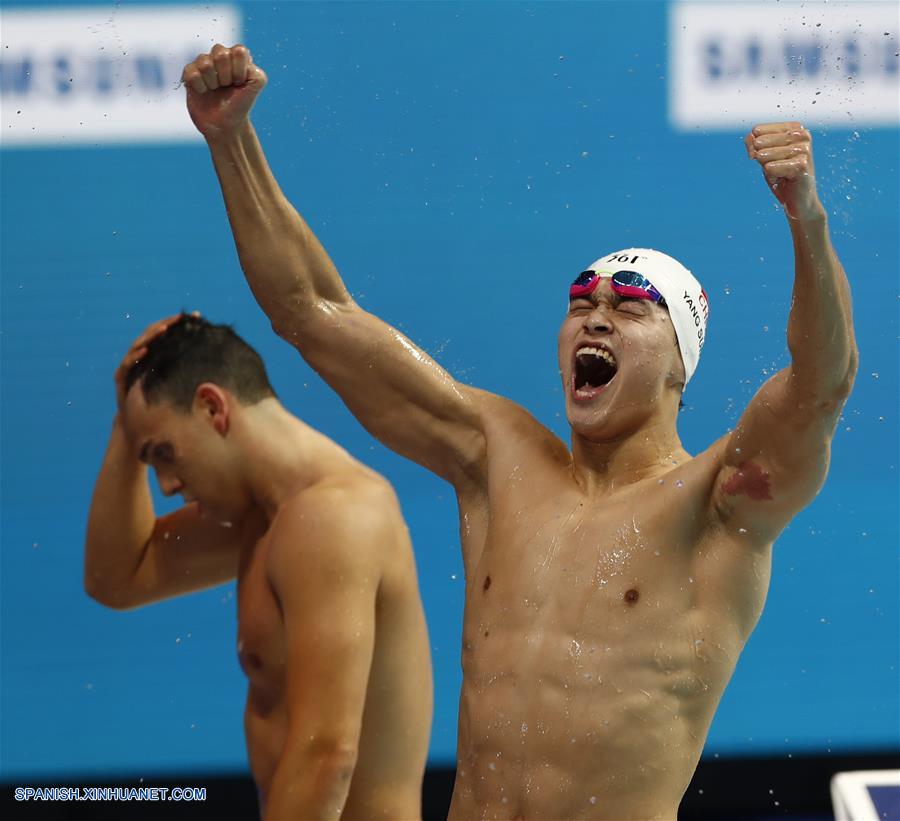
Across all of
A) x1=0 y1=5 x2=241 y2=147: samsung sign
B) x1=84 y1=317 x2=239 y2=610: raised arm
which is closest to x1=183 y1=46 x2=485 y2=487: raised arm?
x1=84 y1=317 x2=239 y2=610: raised arm

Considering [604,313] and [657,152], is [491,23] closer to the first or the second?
[657,152]

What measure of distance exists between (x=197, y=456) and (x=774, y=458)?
133 cm

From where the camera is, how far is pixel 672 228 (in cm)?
387

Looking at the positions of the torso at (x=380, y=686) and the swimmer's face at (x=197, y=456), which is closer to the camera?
the torso at (x=380, y=686)

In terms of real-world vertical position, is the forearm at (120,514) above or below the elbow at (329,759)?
above

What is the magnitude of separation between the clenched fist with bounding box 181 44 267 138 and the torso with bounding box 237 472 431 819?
772 mm

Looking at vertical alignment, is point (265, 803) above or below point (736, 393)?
below

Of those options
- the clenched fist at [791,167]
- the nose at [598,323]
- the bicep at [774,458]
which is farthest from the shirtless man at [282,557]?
the clenched fist at [791,167]

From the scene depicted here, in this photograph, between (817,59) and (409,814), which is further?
(817,59)

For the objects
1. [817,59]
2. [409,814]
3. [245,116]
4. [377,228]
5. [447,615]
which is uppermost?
[817,59]

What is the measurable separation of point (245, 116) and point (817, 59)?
1.89m

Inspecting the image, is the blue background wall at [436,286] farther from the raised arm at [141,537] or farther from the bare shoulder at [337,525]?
the bare shoulder at [337,525]

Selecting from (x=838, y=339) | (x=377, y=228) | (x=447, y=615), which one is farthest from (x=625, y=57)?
(x=838, y=339)

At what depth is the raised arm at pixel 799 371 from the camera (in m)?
2.02
